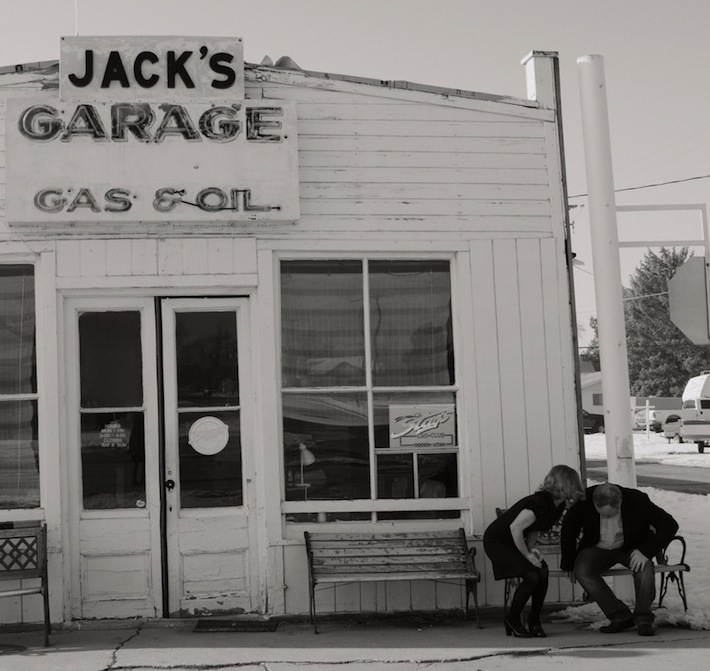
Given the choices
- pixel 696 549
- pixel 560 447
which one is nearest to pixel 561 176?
pixel 560 447

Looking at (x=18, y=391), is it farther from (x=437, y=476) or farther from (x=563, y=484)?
(x=563, y=484)

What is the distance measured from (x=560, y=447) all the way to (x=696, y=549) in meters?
4.20

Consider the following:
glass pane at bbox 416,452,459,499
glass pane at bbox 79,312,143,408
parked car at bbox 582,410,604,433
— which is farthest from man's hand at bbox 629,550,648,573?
parked car at bbox 582,410,604,433

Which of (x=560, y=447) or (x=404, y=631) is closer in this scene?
(x=404, y=631)

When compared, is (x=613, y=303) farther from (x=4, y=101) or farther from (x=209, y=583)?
(x=4, y=101)

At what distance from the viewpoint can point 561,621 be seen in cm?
746

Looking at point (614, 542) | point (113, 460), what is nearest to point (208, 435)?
point (113, 460)

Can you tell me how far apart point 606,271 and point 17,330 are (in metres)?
4.46

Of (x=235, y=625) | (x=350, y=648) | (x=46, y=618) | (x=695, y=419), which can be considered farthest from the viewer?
(x=695, y=419)

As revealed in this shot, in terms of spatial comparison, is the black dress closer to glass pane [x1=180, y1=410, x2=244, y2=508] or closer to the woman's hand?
the woman's hand

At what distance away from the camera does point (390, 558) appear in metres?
7.49

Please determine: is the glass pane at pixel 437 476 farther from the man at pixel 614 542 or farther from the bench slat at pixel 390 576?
the man at pixel 614 542

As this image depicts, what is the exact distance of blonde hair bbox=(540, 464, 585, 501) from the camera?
23.3 feet

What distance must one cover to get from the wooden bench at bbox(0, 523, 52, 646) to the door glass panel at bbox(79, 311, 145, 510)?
0.51 meters
